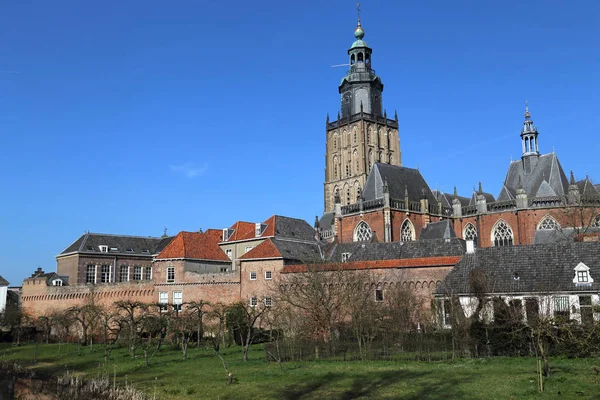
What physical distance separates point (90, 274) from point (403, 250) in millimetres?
41896

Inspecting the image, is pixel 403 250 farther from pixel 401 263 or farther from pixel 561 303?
pixel 561 303

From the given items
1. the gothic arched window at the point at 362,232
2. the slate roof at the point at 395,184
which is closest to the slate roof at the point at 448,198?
the slate roof at the point at 395,184

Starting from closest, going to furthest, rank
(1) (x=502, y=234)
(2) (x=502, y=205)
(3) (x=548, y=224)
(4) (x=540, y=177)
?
(3) (x=548, y=224), (1) (x=502, y=234), (2) (x=502, y=205), (4) (x=540, y=177)

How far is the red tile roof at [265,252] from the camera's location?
159 ft

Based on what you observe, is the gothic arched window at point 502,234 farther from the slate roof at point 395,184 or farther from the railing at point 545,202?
the slate roof at point 395,184

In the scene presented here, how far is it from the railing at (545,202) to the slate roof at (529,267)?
21.5 m

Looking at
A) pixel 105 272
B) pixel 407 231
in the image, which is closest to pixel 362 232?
pixel 407 231

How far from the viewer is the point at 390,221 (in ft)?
194

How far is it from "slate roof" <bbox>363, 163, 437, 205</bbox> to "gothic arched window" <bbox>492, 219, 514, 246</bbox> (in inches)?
308

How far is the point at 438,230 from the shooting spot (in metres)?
56.6

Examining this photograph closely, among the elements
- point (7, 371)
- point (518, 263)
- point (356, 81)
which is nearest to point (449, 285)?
point (518, 263)

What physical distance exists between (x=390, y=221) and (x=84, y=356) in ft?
107

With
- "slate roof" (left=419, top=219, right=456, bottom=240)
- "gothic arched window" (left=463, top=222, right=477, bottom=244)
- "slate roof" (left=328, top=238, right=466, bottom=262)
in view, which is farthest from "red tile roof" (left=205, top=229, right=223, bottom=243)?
"gothic arched window" (left=463, top=222, right=477, bottom=244)

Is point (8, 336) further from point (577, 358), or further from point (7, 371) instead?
point (577, 358)
